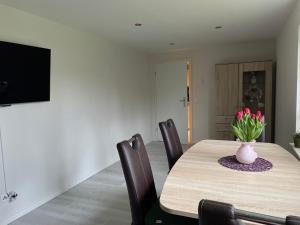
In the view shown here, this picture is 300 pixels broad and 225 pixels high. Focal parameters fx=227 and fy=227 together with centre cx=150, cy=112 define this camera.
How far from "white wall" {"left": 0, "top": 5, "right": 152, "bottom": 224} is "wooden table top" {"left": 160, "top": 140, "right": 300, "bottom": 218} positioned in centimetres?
182

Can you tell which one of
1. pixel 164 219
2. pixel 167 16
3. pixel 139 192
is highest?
pixel 167 16

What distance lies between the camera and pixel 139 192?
4.57 feet

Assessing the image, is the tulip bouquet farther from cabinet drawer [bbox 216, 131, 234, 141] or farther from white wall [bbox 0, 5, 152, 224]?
cabinet drawer [bbox 216, 131, 234, 141]

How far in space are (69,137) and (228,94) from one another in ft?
10.4

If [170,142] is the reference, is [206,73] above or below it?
above

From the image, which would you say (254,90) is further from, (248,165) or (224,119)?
(248,165)

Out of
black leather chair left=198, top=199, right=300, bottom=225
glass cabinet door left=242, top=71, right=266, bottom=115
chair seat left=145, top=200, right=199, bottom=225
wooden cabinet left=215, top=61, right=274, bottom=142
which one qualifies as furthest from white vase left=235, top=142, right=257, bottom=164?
glass cabinet door left=242, top=71, right=266, bottom=115

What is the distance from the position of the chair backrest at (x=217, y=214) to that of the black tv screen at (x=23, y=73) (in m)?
2.21

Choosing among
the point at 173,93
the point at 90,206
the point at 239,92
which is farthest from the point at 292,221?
the point at 173,93

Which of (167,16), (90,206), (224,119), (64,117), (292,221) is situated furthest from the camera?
(224,119)

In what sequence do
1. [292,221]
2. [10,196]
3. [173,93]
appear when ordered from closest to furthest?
[292,221] → [10,196] → [173,93]

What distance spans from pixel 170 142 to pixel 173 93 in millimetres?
3408

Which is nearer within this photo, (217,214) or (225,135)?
(217,214)

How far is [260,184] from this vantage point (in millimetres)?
1339
